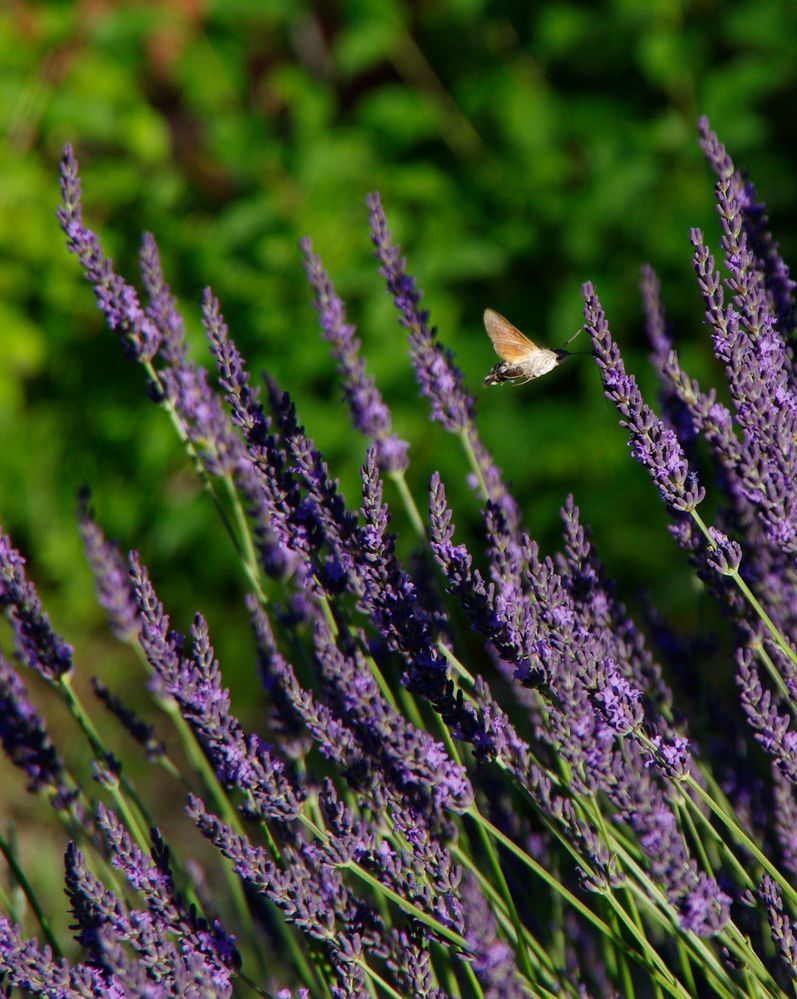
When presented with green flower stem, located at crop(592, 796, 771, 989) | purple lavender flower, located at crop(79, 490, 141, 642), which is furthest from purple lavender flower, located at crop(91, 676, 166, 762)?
green flower stem, located at crop(592, 796, 771, 989)

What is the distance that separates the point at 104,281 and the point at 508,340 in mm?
507

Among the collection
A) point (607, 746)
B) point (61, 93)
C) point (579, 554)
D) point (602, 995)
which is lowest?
point (602, 995)

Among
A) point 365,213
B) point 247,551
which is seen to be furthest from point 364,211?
point 247,551

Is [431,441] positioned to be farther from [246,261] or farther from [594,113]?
[594,113]

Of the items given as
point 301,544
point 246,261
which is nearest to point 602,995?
point 301,544

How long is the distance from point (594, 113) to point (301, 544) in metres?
2.93

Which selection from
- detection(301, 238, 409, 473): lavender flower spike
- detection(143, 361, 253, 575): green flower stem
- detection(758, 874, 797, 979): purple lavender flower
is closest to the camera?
detection(758, 874, 797, 979): purple lavender flower

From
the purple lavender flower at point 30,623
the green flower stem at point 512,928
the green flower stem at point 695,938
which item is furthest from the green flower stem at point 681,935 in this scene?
the purple lavender flower at point 30,623

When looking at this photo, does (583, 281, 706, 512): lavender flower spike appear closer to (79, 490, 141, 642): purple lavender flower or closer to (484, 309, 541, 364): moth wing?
(484, 309, 541, 364): moth wing

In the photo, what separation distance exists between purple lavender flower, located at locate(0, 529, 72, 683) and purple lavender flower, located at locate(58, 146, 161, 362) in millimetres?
293

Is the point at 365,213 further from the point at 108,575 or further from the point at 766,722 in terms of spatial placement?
the point at 766,722

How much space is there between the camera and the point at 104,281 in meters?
1.42

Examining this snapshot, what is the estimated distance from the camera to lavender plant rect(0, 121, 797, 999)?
3.70 feet

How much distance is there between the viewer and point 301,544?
1.27 meters
